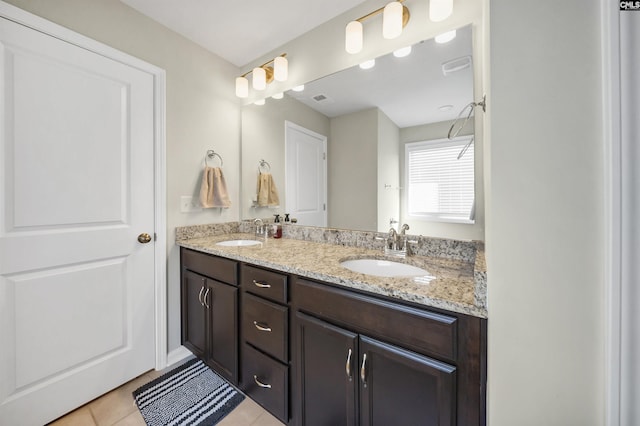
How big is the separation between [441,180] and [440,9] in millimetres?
804

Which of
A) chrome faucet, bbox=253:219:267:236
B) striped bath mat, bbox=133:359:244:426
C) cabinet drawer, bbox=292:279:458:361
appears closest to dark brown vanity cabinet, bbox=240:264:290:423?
Result: cabinet drawer, bbox=292:279:458:361

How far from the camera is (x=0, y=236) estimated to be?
1137 mm

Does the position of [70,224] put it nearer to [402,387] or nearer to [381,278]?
[381,278]

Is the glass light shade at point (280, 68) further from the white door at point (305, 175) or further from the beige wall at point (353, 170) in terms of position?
the beige wall at point (353, 170)

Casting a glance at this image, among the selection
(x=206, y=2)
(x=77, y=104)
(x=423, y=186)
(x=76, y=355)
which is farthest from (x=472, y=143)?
(x=76, y=355)

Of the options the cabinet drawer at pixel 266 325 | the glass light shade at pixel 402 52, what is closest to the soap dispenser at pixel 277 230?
the cabinet drawer at pixel 266 325

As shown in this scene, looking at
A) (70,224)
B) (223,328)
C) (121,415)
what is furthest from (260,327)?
(70,224)

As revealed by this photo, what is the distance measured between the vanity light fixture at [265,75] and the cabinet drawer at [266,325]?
1.52m

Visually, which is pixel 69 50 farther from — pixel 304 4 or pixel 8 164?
pixel 304 4

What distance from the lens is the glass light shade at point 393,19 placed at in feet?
4.19

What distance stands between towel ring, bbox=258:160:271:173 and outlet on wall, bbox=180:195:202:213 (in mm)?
543

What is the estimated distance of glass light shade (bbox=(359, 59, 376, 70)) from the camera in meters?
1.46

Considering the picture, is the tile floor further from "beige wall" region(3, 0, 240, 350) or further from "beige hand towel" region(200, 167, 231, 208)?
"beige hand towel" region(200, 167, 231, 208)

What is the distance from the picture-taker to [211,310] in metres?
1.50
